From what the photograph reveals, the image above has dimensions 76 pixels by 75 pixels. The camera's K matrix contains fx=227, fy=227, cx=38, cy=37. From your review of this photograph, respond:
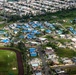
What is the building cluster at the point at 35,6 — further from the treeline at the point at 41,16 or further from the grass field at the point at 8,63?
the grass field at the point at 8,63

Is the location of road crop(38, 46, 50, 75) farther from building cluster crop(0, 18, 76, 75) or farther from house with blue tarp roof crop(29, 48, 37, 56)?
house with blue tarp roof crop(29, 48, 37, 56)

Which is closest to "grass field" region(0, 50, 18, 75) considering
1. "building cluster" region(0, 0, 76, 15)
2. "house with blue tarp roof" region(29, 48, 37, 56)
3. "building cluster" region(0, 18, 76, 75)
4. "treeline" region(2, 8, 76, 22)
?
"building cluster" region(0, 18, 76, 75)

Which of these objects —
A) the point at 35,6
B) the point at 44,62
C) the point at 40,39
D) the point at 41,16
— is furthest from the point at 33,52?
the point at 35,6

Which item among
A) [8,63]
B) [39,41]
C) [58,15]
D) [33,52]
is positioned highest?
[58,15]

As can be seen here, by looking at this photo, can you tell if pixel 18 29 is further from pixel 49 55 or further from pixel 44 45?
pixel 49 55

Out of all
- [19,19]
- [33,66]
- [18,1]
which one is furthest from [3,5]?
[33,66]

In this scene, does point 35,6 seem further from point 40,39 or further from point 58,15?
point 40,39
